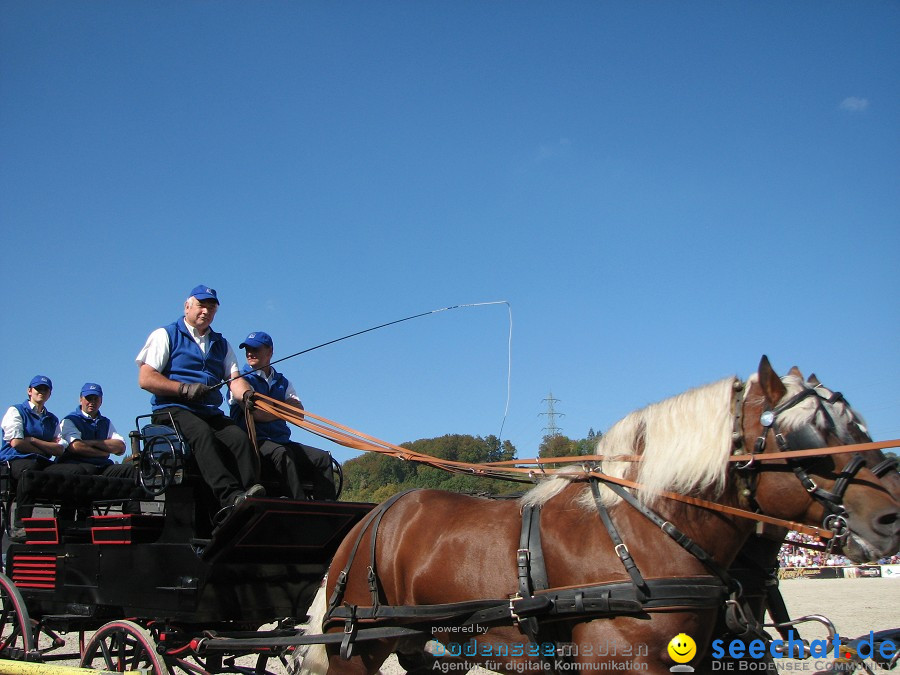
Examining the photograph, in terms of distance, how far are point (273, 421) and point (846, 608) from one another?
9.50 metres

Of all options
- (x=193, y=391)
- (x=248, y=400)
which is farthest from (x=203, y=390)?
(x=248, y=400)

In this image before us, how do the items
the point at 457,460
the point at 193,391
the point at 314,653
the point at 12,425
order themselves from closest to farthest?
the point at 314,653, the point at 193,391, the point at 457,460, the point at 12,425

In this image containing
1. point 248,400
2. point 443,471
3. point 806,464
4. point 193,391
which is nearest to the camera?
point 806,464

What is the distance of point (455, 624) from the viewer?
371cm

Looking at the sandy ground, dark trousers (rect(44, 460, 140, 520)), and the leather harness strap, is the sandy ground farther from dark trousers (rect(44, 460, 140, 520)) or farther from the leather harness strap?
dark trousers (rect(44, 460, 140, 520))

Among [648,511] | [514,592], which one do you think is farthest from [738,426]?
[514,592]

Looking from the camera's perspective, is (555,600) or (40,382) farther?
(40,382)

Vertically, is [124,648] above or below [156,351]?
below

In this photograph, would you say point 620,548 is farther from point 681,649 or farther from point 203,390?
point 203,390

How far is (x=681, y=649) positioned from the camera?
3.11 metres

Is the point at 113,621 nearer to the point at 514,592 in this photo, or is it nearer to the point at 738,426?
the point at 514,592

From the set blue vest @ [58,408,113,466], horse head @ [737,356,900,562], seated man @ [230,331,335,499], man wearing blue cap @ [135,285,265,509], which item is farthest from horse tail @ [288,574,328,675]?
Answer: blue vest @ [58,408,113,466]

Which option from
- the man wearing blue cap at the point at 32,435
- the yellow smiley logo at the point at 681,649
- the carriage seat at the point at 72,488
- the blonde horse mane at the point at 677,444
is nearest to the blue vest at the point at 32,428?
the man wearing blue cap at the point at 32,435

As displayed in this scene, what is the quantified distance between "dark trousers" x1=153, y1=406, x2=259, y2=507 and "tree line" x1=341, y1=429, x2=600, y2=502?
1.07m
